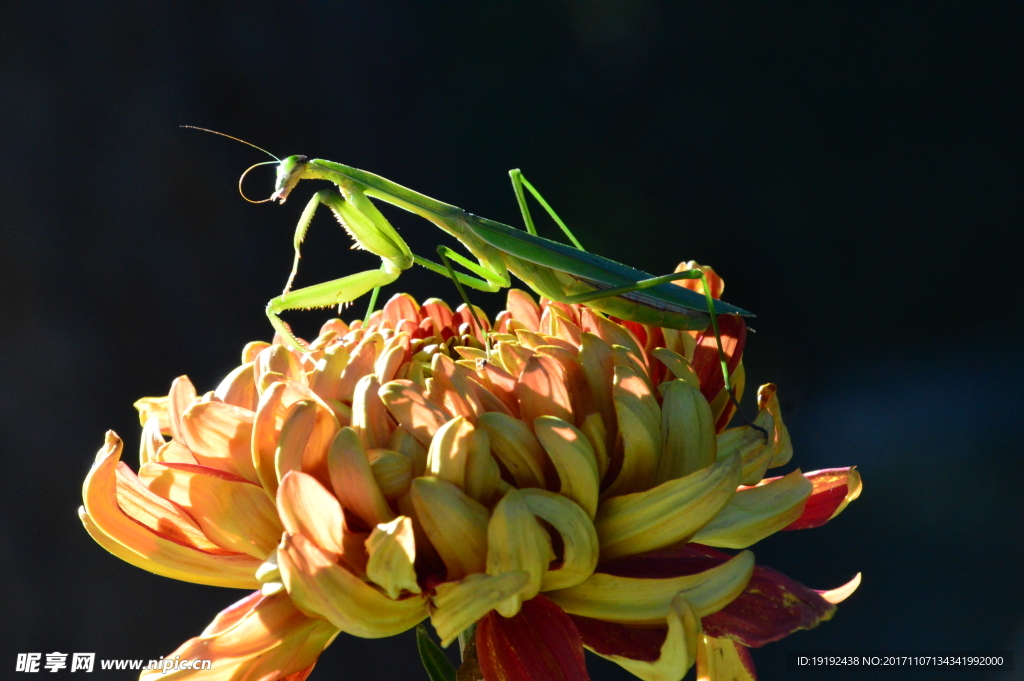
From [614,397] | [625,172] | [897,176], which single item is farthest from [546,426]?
[897,176]

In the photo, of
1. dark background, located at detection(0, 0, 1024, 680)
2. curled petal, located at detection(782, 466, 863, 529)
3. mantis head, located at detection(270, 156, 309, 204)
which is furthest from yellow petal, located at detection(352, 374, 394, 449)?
dark background, located at detection(0, 0, 1024, 680)

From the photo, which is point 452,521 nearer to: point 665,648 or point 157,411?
point 665,648

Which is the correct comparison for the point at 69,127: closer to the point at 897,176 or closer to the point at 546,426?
the point at 546,426

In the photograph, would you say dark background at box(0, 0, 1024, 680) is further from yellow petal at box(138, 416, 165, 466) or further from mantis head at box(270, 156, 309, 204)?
yellow petal at box(138, 416, 165, 466)

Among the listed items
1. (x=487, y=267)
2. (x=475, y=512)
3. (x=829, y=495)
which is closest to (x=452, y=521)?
(x=475, y=512)

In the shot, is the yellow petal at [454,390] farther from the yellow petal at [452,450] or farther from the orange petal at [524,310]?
the orange petal at [524,310]

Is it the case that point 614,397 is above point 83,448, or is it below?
above

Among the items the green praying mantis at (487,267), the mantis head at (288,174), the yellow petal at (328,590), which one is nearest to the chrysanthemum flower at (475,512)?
the yellow petal at (328,590)
